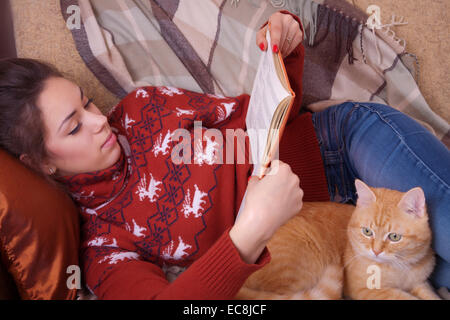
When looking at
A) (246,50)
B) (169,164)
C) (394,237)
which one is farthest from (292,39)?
(394,237)

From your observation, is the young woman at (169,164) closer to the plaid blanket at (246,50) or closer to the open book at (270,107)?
the open book at (270,107)

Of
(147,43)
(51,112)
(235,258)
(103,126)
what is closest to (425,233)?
(235,258)

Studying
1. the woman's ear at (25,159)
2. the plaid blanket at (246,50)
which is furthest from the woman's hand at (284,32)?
the woman's ear at (25,159)

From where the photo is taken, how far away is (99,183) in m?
1.03

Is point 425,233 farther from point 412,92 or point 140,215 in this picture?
point 140,215

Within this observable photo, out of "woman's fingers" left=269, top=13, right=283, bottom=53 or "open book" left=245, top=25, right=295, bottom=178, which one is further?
"woman's fingers" left=269, top=13, right=283, bottom=53

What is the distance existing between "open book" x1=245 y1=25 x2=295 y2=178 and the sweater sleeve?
0.19m

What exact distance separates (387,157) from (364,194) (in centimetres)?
14

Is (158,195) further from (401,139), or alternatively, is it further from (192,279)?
(401,139)

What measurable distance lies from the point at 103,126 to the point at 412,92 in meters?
1.19

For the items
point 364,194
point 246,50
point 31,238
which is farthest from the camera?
point 246,50

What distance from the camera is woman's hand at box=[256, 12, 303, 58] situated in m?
A: 0.97

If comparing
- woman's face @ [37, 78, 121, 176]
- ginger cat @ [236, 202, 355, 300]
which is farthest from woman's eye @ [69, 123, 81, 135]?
ginger cat @ [236, 202, 355, 300]

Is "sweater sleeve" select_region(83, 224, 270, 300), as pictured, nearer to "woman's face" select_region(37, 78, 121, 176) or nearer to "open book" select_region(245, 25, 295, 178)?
"open book" select_region(245, 25, 295, 178)
